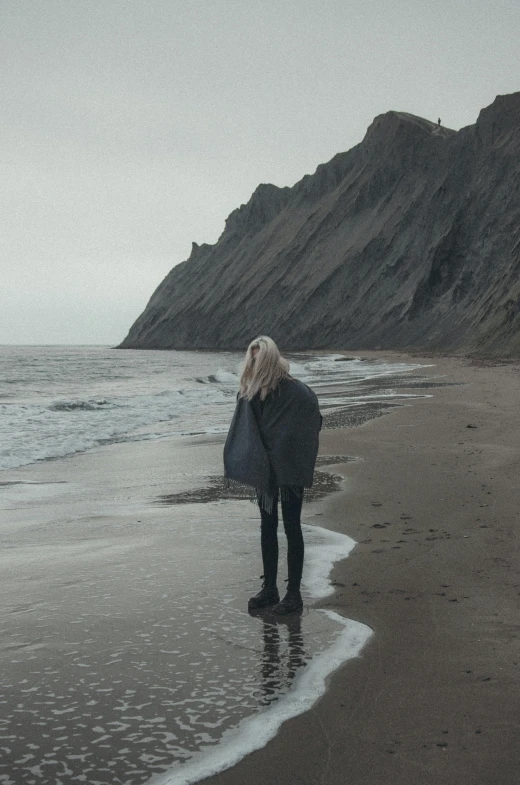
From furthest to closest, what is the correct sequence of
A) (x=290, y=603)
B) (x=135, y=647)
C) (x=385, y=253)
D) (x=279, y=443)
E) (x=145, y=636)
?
(x=385, y=253)
(x=279, y=443)
(x=290, y=603)
(x=145, y=636)
(x=135, y=647)

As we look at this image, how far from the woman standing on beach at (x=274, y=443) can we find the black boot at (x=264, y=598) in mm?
85

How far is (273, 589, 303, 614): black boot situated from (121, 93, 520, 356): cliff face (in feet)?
112

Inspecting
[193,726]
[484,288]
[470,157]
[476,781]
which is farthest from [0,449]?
[470,157]

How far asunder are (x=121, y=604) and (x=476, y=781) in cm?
218

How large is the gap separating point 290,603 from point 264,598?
0.48 ft

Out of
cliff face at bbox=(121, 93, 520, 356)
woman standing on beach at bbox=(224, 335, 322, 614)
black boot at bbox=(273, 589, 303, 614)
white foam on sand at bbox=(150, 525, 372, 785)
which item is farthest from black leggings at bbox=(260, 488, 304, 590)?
cliff face at bbox=(121, 93, 520, 356)

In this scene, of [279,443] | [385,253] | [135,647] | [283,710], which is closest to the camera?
[283,710]

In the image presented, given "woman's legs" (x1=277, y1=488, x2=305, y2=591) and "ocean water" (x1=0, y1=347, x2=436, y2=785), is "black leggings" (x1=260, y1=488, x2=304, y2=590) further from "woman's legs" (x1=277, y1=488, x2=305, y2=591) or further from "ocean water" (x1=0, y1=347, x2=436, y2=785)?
"ocean water" (x1=0, y1=347, x2=436, y2=785)

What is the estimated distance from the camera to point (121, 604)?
4.02m

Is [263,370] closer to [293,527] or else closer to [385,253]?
[293,527]

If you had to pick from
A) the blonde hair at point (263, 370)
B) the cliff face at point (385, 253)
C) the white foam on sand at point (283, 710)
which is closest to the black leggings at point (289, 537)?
the white foam on sand at point (283, 710)

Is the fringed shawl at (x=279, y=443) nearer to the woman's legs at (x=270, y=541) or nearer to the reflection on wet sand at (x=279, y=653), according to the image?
the woman's legs at (x=270, y=541)

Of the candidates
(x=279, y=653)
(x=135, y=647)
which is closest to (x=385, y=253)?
(x=279, y=653)

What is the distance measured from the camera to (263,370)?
170 inches
